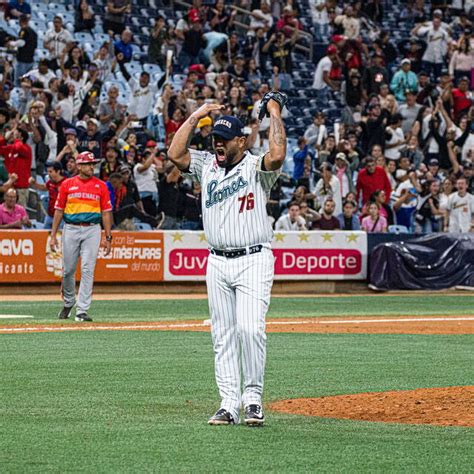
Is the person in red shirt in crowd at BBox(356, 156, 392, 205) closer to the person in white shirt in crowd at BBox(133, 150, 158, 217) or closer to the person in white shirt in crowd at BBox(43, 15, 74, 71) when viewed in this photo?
the person in white shirt in crowd at BBox(133, 150, 158, 217)

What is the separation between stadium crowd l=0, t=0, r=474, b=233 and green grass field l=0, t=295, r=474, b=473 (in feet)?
22.2

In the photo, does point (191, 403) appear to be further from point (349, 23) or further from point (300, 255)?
point (349, 23)

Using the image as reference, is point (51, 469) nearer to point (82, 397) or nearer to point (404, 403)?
point (82, 397)

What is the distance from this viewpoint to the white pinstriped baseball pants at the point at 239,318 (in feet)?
26.0

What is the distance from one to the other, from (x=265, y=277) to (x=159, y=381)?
275cm

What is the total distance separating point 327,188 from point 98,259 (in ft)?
16.9

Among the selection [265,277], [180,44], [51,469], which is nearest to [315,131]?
[180,44]

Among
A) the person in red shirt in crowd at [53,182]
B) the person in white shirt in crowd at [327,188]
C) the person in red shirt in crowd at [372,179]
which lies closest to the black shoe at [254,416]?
the person in red shirt in crowd at [53,182]

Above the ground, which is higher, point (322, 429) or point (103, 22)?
point (103, 22)

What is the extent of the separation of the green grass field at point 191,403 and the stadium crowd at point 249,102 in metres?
6.77

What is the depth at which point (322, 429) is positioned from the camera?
25.6 ft

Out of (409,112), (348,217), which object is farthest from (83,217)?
(409,112)

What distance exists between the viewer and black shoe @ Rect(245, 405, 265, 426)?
7.84 meters

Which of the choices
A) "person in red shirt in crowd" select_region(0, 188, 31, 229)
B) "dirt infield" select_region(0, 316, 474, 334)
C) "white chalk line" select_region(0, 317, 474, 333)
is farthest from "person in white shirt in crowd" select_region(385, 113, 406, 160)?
"dirt infield" select_region(0, 316, 474, 334)
